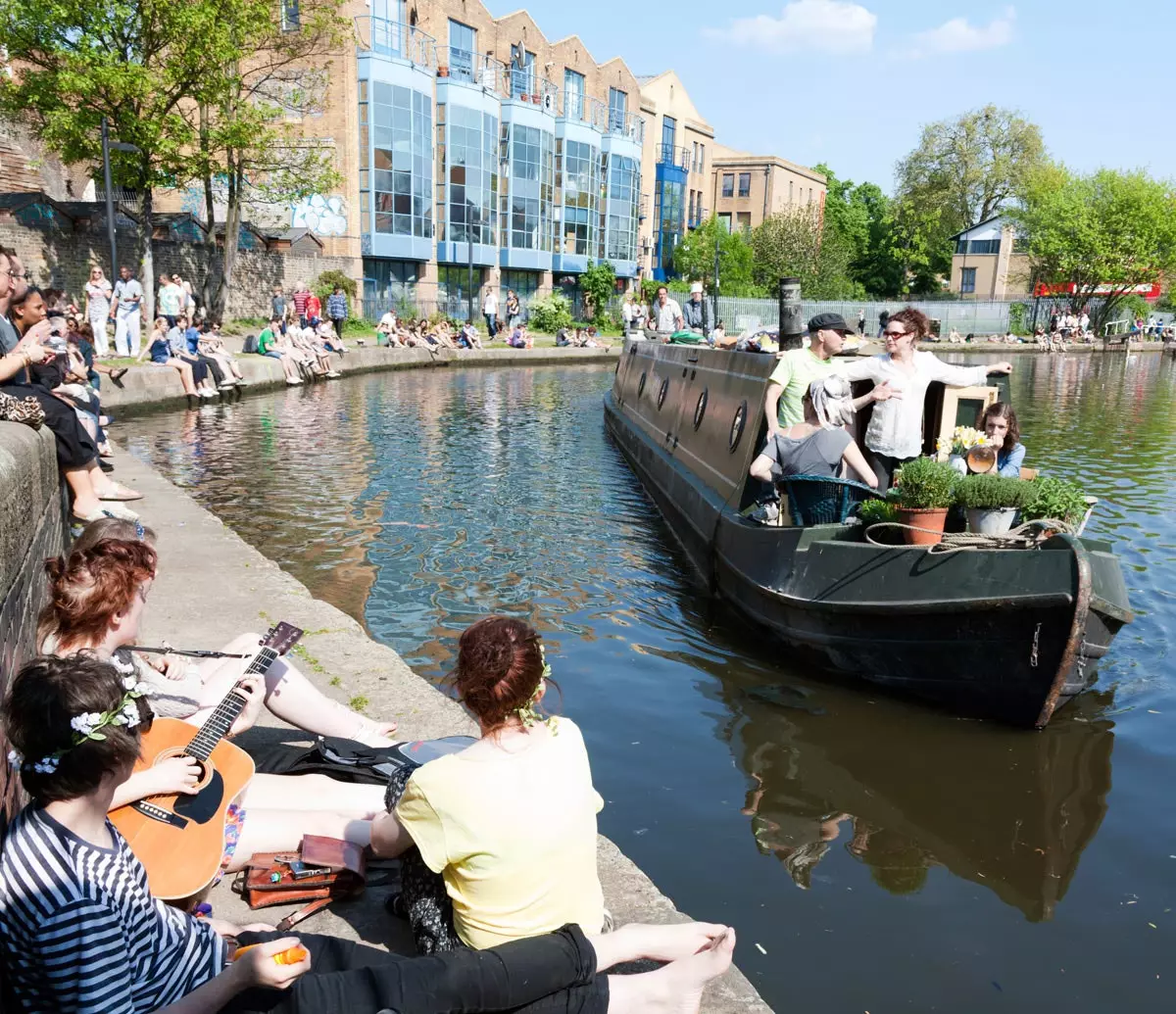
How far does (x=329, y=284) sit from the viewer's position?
35531mm

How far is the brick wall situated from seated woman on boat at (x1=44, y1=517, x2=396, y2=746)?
2380 cm

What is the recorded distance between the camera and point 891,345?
6664mm

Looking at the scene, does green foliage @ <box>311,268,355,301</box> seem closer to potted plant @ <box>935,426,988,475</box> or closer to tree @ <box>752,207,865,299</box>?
tree @ <box>752,207,865,299</box>

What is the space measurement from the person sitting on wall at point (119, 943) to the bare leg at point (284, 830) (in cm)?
67

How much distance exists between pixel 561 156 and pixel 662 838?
4849 cm

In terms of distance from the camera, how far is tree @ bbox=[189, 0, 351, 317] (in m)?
24.7

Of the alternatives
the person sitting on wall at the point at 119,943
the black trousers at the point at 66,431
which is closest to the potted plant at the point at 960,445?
the person sitting on wall at the point at 119,943

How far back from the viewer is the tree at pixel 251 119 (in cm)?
2467

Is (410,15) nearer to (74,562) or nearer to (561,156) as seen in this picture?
(561,156)

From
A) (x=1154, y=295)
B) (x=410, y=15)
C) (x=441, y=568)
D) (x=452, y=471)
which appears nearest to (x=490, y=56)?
(x=410, y=15)

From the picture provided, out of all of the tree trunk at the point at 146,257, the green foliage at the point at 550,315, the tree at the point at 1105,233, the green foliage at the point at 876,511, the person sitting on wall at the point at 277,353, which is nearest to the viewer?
the green foliage at the point at 876,511

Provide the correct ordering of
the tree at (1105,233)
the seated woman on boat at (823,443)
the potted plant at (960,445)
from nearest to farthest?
1. the potted plant at (960,445)
2. the seated woman on boat at (823,443)
3. the tree at (1105,233)

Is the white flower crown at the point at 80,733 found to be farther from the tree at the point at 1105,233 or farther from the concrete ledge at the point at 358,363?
the tree at the point at 1105,233

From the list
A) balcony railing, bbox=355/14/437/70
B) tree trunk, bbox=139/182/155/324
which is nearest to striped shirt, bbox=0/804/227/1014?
tree trunk, bbox=139/182/155/324
